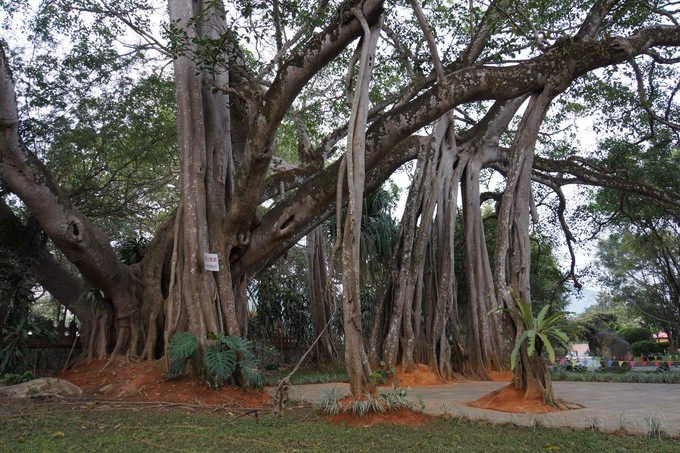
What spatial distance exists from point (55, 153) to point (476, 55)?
6.69 meters

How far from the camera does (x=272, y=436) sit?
11.3ft

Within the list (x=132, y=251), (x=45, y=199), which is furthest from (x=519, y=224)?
(x=132, y=251)

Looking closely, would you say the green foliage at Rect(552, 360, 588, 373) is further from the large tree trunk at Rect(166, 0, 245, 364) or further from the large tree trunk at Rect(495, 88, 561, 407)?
the large tree trunk at Rect(166, 0, 245, 364)

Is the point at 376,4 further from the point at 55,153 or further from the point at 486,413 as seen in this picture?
the point at 55,153

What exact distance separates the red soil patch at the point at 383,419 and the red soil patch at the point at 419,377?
10.7ft

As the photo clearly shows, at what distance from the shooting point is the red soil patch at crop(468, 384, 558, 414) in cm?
428

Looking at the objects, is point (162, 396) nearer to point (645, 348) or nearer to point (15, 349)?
point (15, 349)

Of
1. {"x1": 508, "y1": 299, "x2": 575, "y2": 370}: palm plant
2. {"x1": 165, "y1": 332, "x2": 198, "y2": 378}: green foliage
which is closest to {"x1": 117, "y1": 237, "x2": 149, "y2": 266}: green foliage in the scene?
{"x1": 165, "y1": 332, "x2": 198, "y2": 378}: green foliage

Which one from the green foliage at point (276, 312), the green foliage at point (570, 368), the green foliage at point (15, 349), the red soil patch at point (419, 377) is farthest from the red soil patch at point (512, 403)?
the green foliage at point (276, 312)

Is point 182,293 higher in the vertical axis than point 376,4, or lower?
lower

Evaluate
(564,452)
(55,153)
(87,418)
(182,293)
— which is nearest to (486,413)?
(564,452)

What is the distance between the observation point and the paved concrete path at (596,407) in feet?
11.8

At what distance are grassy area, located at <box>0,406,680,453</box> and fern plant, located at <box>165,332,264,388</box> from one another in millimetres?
1126

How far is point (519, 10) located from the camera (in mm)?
6758
